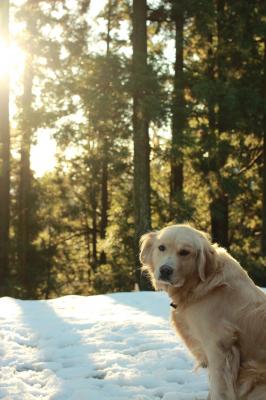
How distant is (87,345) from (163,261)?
2.41 meters

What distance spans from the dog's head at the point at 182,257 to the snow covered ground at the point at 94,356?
1102 millimetres

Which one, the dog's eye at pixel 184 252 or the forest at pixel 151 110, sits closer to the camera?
the dog's eye at pixel 184 252

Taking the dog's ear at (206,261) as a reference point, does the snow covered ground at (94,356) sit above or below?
below

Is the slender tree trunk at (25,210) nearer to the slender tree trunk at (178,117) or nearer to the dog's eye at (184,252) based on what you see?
the slender tree trunk at (178,117)

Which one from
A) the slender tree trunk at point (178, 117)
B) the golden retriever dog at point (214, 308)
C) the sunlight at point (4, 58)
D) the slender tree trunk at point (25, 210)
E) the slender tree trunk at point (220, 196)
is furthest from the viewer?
the slender tree trunk at point (25, 210)

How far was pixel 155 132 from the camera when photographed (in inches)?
576

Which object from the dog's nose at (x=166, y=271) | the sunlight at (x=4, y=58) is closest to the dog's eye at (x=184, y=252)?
the dog's nose at (x=166, y=271)

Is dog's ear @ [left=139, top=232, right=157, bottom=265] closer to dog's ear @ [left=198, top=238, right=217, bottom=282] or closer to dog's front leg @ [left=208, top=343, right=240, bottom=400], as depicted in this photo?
dog's ear @ [left=198, top=238, right=217, bottom=282]

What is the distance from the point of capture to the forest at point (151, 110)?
13.5 meters

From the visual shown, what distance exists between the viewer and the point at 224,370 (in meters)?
3.76

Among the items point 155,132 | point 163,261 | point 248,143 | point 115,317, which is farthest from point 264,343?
point 248,143

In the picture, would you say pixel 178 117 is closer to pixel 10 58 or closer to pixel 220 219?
pixel 220 219

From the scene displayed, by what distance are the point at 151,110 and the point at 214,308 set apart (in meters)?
9.51

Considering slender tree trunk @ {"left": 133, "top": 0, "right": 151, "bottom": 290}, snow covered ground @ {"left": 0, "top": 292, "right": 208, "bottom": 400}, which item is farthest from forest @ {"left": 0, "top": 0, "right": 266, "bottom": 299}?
snow covered ground @ {"left": 0, "top": 292, "right": 208, "bottom": 400}
